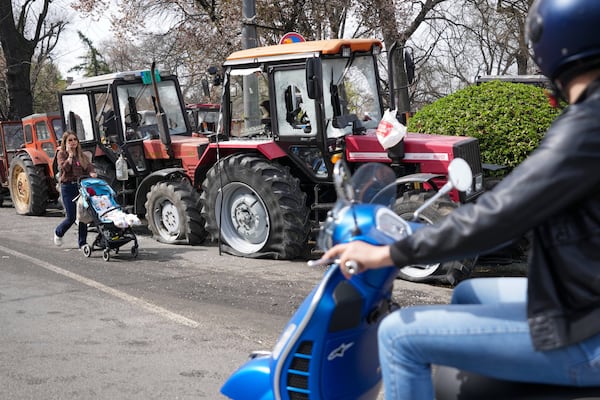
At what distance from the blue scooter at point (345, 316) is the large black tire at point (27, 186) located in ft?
38.5

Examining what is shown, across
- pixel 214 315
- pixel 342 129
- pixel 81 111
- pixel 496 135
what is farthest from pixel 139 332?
pixel 81 111

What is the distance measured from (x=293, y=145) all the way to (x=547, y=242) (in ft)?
21.6

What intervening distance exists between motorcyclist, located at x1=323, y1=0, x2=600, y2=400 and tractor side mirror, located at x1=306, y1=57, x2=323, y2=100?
5297 mm

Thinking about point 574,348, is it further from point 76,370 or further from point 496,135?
point 496,135

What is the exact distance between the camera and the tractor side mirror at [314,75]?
7070mm

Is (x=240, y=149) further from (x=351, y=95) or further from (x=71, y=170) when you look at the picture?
(x=71, y=170)

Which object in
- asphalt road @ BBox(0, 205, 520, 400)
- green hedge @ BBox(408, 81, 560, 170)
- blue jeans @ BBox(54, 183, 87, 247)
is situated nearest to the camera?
asphalt road @ BBox(0, 205, 520, 400)

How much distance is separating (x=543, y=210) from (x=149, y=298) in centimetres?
521

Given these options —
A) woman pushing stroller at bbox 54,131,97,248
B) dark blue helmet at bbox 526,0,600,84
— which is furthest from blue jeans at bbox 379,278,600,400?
woman pushing stroller at bbox 54,131,97,248

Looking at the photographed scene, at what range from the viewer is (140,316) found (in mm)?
5695

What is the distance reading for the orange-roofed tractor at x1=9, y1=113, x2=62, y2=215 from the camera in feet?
43.5

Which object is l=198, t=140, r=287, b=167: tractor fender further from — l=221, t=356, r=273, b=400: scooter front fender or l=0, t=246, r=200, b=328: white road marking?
l=221, t=356, r=273, b=400: scooter front fender

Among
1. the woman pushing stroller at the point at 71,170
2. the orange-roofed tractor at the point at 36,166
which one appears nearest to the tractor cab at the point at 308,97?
the woman pushing stroller at the point at 71,170

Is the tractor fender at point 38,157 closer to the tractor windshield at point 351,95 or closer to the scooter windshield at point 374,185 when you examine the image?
the tractor windshield at point 351,95
